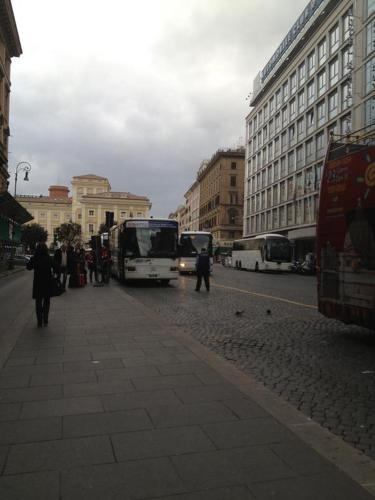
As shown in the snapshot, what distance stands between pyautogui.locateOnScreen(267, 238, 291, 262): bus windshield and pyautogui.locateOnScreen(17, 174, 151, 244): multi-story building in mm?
95748

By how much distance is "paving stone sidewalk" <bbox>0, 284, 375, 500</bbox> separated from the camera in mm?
3168

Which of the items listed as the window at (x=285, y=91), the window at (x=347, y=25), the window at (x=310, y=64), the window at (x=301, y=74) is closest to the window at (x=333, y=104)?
the window at (x=347, y=25)

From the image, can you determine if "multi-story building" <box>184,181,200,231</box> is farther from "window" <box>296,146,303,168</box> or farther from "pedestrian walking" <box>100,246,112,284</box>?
"pedestrian walking" <box>100,246,112,284</box>

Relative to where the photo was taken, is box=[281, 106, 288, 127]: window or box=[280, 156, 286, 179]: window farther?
box=[280, 156, 286, 179]: window

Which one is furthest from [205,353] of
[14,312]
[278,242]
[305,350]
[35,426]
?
[278,242]

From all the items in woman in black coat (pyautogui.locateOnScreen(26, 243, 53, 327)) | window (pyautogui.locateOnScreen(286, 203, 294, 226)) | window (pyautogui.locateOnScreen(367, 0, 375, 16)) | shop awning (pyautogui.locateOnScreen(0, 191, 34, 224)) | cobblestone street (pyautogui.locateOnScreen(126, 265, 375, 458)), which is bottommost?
cobblestone street (pyautogui.locateOnScreen(126, 265, 375, 458))

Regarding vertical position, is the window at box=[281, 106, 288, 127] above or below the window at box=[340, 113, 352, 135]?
above

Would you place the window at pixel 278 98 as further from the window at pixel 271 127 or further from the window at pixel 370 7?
the window at pixel 370 7

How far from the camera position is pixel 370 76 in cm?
4122

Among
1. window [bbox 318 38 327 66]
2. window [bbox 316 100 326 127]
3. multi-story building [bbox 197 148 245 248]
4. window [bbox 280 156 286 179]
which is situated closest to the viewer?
window [bbox 316 100 326 127]

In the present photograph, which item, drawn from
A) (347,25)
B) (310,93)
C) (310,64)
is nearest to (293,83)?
(310,64)

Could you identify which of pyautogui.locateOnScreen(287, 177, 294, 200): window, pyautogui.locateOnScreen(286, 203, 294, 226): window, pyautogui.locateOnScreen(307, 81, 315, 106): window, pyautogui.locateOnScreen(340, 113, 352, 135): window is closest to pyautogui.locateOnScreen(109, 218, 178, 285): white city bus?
pyautogui.locateOnScreen(340, 113, 352, 135): window

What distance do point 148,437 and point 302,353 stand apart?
4.16 metres

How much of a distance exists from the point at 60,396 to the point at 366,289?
4.92 m
